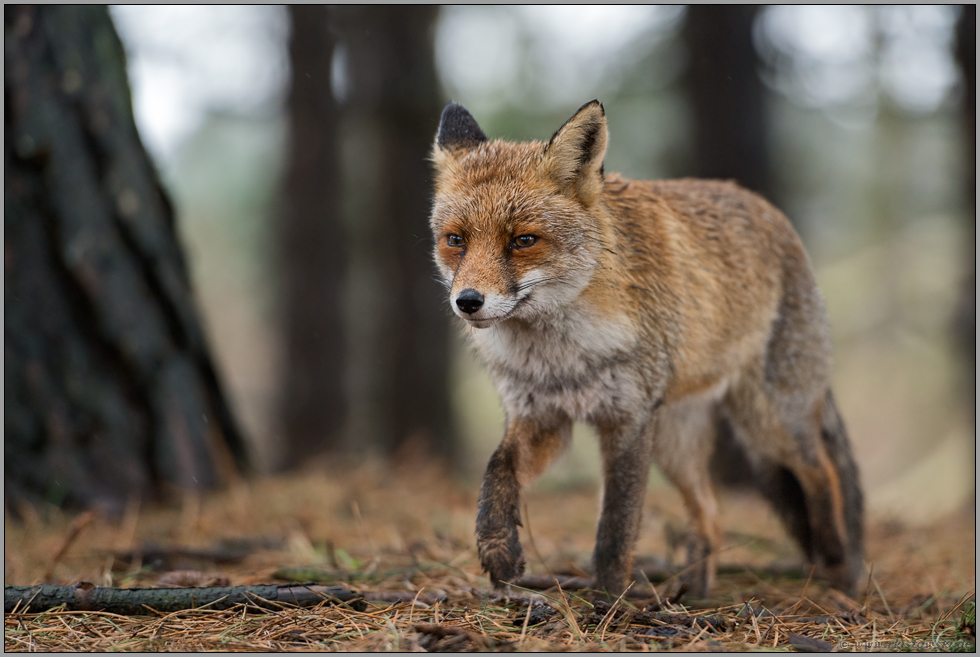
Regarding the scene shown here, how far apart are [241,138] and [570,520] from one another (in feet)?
50.0

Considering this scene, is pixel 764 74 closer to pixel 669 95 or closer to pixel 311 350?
pixel 669 95

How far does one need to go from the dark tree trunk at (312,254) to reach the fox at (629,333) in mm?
5644

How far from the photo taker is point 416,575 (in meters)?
3.58

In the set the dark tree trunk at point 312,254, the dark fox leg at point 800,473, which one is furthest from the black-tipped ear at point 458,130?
the dark tree trunk at point 312,254

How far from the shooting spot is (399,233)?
30.3 ft

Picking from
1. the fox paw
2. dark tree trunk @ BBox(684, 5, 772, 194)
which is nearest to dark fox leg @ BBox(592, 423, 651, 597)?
the fox paw

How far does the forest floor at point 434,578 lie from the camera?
2619mm

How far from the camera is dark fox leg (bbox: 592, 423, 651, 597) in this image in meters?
3.37

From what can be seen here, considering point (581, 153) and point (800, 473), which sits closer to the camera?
point (581, 153)

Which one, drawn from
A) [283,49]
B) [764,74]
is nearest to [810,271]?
[764,74]

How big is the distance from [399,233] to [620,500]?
6.40m

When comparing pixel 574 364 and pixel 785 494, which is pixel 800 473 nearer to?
pixel 785 494

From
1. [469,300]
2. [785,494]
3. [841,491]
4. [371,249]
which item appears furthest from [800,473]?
[371,249]

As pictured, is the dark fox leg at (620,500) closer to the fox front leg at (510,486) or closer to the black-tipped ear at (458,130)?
the fox front leg at (510,486)
